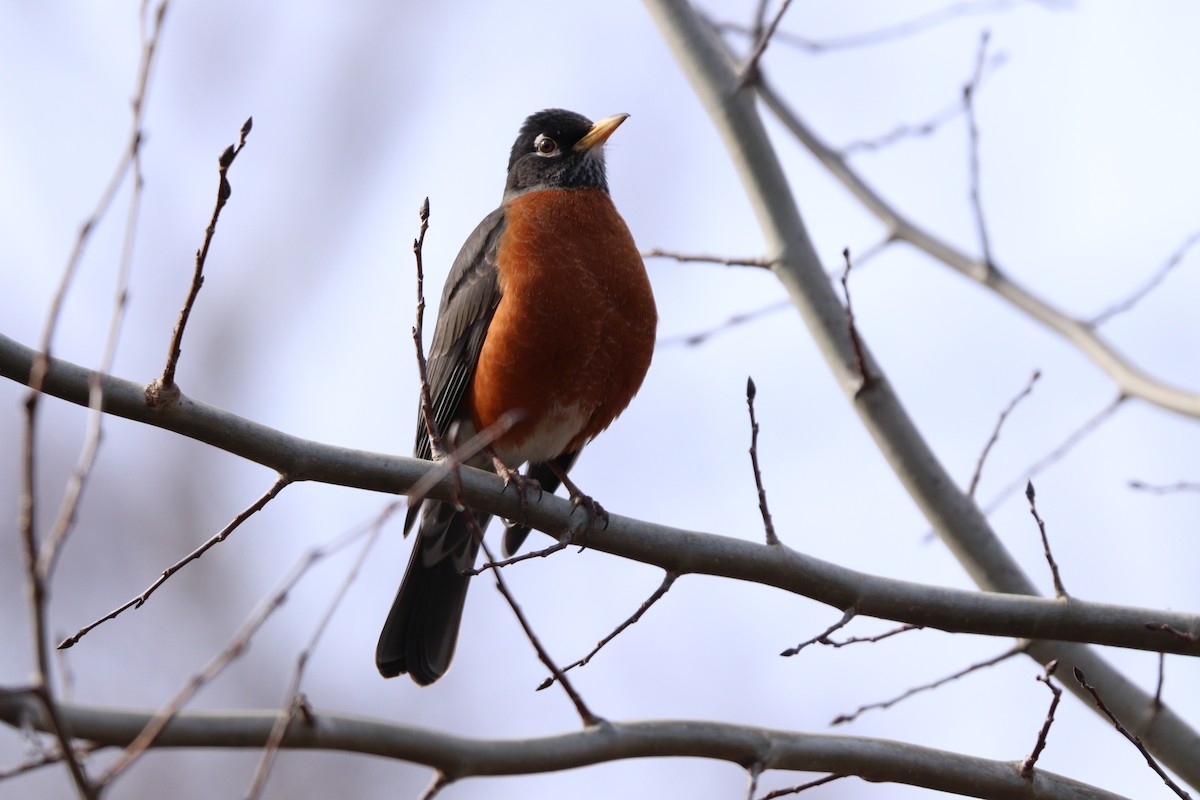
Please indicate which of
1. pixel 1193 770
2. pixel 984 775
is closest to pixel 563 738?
pixel 984 775

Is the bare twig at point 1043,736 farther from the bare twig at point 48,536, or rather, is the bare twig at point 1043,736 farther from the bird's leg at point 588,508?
the bare twig at point 48,536

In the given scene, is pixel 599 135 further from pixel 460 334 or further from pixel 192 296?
pixel 192 296

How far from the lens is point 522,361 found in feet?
16.7

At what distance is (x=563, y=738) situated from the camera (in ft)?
8.89

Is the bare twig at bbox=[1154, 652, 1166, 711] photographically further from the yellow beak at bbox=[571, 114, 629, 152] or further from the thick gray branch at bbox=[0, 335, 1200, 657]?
the yellow beak at bbox=[571, 114, 629, 152]

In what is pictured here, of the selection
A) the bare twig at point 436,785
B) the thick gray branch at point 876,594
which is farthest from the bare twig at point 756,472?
the bare twig at point 436,785

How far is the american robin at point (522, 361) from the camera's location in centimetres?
514

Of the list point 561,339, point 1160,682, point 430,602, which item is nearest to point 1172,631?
point 1160,682

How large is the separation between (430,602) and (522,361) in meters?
1.23

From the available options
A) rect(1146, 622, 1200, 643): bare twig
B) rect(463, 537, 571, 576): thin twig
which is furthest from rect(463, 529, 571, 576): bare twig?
rect(1146, 622, 1200, 643): bare twig

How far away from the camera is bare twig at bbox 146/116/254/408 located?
283 centimetres

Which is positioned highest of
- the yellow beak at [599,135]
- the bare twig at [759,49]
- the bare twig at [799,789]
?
the yellow beak at [599,135]

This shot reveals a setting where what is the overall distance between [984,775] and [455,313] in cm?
331

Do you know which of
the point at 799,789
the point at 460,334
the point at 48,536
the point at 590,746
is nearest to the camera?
the point at 48,536
